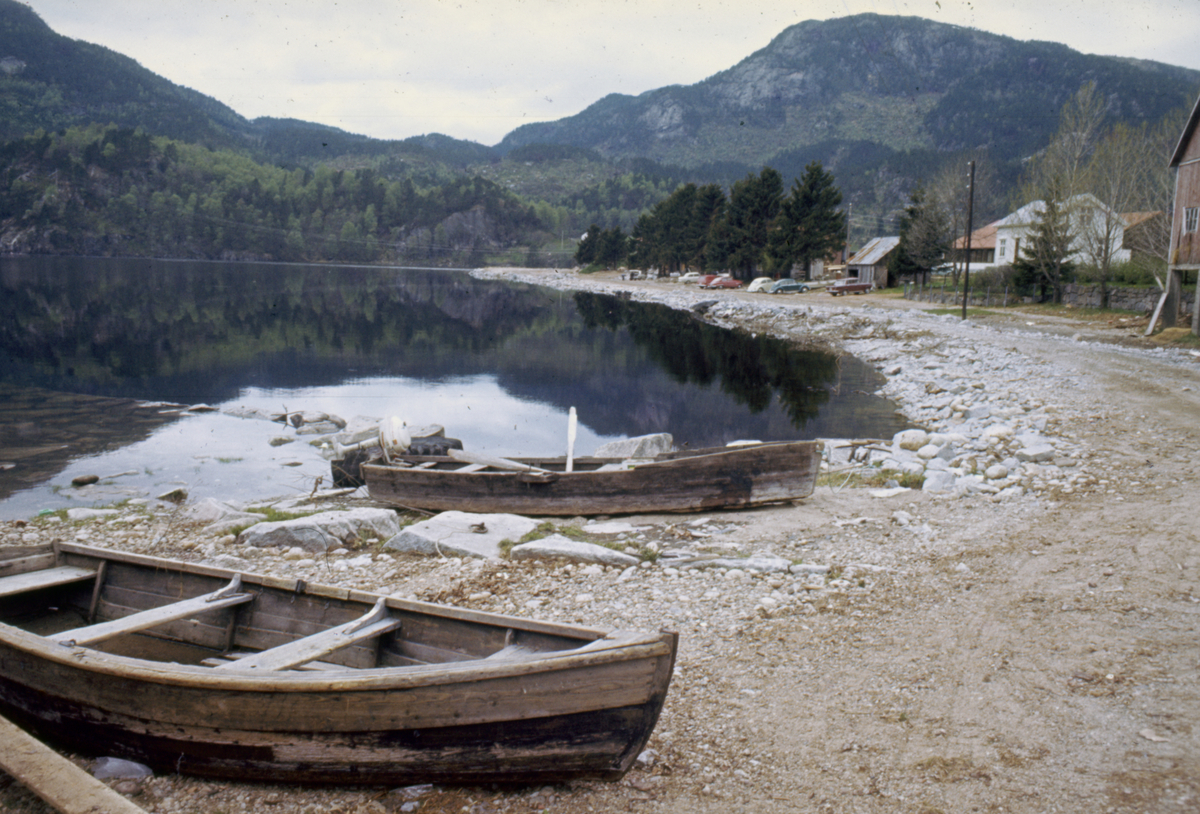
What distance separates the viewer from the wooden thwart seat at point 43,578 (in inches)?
237

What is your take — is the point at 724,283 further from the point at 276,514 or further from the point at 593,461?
the point at 276,514

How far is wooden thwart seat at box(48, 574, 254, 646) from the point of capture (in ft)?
16.8

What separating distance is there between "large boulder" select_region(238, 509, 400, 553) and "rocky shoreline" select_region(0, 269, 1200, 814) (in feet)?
0.45

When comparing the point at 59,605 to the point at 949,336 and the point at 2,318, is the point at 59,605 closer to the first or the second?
the point at 949,336

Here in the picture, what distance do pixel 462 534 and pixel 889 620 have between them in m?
4.87

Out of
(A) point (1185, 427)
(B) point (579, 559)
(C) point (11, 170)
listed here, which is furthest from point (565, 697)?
(C) point (11, 170)

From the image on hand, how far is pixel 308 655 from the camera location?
15.5ft

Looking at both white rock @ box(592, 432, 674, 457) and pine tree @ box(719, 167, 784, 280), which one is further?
pine tree @ box(719, 167, 784, 280)

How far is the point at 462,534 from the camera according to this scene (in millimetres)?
9195

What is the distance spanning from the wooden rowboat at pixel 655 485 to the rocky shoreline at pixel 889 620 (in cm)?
31

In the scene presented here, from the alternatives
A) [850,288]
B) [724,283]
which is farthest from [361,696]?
[724,283]

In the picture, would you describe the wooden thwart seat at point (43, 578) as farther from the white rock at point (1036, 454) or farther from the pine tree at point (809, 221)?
the pine tree at point (809, 221)

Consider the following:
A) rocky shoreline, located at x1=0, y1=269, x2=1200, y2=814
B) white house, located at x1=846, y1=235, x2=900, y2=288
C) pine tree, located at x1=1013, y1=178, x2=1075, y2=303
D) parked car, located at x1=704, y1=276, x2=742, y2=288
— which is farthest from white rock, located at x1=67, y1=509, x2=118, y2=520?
parked car, located at x1=704, y1=276, x2=742, y2=288

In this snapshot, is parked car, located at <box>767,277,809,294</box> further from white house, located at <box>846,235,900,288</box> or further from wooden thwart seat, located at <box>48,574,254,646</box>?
wooden thwart seat, located at <box>48,574,254,646</box>
